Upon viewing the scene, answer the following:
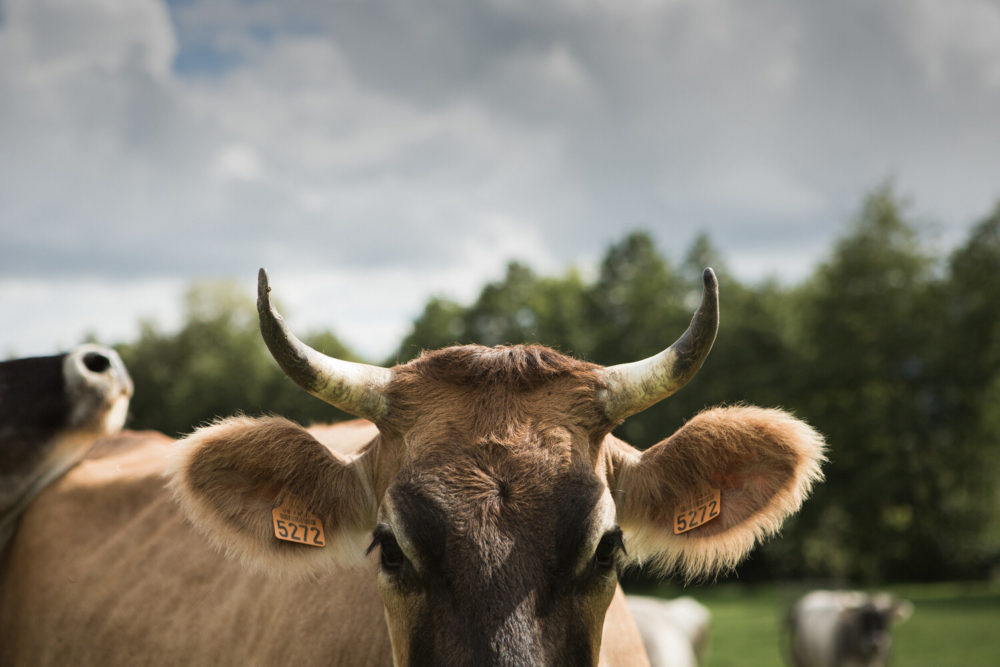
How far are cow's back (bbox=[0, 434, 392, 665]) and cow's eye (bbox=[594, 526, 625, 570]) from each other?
98 centimetres

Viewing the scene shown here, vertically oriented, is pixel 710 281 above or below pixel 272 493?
above

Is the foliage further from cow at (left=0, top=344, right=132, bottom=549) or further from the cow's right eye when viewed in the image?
the cow's right eye

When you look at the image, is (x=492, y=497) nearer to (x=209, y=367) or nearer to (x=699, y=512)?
(x=699, y=512)

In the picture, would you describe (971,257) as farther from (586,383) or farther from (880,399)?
(586,383)

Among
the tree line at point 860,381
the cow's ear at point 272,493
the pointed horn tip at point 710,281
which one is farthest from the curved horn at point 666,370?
the tree line at point 860,381

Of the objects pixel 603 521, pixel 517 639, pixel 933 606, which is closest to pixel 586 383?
pixel 603 521

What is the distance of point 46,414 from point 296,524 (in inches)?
85.1

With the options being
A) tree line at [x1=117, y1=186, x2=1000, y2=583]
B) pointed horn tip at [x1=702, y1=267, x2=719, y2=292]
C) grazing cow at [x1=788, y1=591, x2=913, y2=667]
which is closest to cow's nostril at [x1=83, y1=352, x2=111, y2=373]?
pointed horn tip at [x1=702, y1=267, x2=719, y2=292]

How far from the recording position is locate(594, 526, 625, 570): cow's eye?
2.70 m

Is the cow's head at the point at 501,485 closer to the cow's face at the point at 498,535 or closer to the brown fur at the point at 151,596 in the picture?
the cow's face at the point at 498,535

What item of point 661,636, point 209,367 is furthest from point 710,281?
point 209,367

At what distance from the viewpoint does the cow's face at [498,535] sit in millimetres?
2428

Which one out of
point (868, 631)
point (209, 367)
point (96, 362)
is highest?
point (96, 362)

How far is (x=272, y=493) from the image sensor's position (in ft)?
10.5
